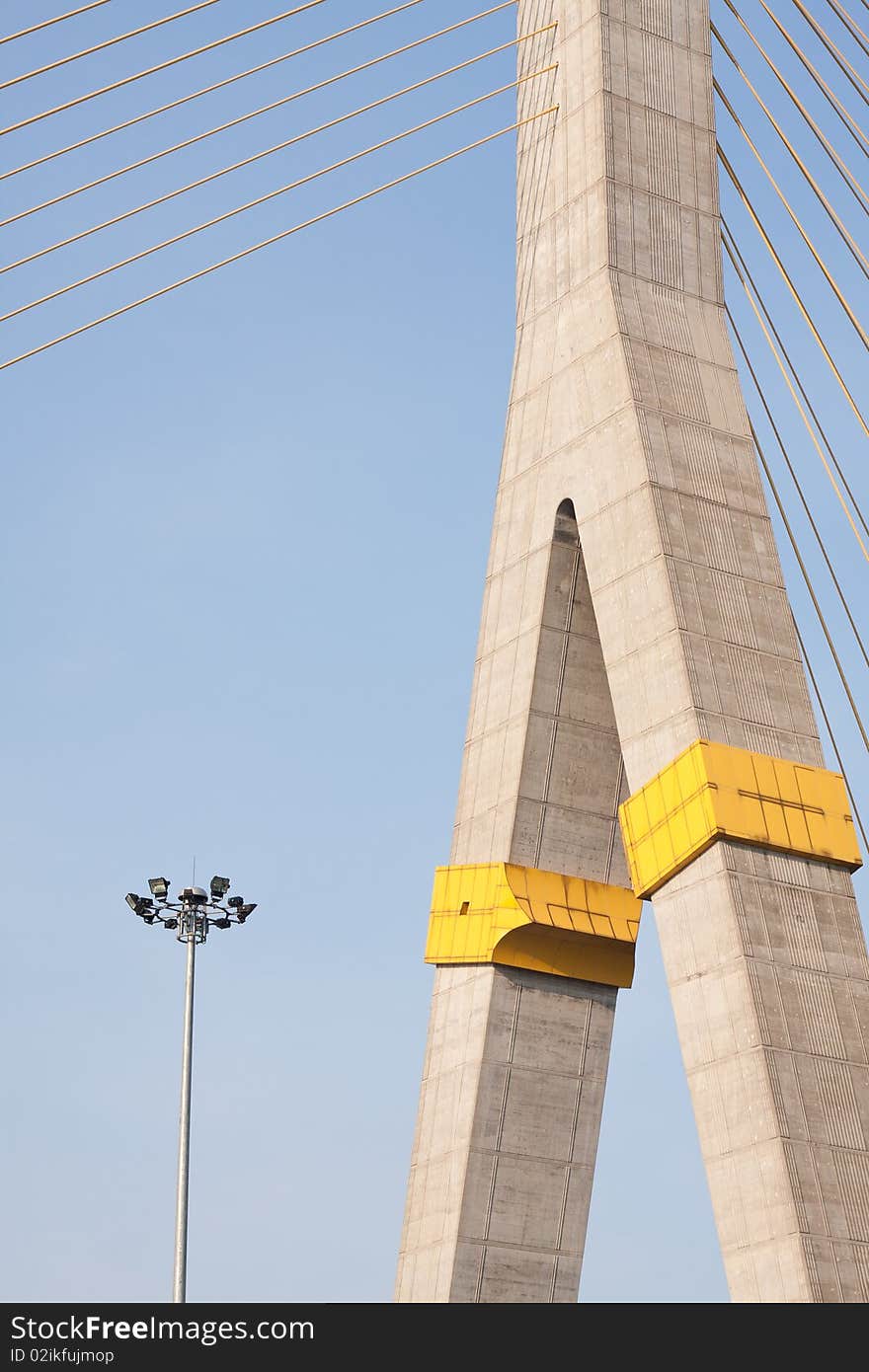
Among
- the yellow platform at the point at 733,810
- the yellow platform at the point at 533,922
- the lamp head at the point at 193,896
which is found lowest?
the yellow platform at the point at 733,810

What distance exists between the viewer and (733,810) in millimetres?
13852

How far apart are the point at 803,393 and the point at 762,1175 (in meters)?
6.86

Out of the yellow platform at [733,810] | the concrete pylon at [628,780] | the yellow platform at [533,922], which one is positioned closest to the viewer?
the concrete pylon at [628,780]

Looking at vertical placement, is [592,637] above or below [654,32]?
below

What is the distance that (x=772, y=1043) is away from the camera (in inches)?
517

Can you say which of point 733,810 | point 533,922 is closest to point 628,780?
point 733,810

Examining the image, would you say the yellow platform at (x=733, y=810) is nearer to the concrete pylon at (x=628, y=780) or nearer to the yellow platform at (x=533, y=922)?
the concrete pylon at (x=628, y=780)

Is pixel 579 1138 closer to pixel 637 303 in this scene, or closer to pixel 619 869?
pixel 619 869

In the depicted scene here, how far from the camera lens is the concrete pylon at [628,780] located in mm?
13289

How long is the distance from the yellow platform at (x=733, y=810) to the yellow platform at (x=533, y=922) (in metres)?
1.65

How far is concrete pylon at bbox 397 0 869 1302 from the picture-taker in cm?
1329

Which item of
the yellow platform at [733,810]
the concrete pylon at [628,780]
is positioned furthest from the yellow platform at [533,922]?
the yellow platform at [733,810]

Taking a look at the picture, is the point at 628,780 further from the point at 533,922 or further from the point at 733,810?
the point at 533,922

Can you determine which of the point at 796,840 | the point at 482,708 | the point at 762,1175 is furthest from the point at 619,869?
the point at 762,1175
